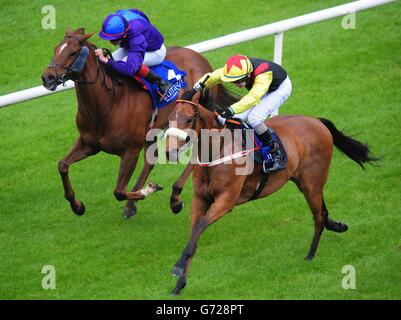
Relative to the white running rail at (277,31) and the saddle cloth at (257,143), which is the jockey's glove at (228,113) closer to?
the saddle cloth at (257,143)

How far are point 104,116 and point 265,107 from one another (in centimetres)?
160

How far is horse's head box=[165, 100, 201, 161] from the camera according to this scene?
758 cm

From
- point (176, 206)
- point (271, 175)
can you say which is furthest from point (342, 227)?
point (176, 206)

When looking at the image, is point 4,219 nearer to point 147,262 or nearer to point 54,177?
point 54,177

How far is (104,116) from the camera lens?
365 inches

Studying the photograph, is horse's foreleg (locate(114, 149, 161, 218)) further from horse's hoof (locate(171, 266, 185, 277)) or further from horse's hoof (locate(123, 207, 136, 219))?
horse's hoof (locate(171, 266, 185, 277))

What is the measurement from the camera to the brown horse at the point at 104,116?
892cm

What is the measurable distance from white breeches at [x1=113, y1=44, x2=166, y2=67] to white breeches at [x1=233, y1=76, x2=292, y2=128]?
60.2 inches

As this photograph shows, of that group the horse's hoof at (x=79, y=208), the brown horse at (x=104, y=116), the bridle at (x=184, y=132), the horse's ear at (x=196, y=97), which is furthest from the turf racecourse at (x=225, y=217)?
the horse's ear at (x=196, y=97)

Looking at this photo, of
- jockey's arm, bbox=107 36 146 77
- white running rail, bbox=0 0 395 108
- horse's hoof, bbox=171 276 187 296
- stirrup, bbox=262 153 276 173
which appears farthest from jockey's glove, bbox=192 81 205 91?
white running rail, bbox=0 0 395 108

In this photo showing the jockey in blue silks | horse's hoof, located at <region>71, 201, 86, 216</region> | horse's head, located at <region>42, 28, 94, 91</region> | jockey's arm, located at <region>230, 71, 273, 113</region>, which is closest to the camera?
jockey's arm, located at <region>230, 71, 273, 113</region>

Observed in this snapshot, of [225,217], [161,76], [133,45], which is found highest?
[133,45]

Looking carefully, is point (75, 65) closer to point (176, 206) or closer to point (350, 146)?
point (176, 206)

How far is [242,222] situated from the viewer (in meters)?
9.73
